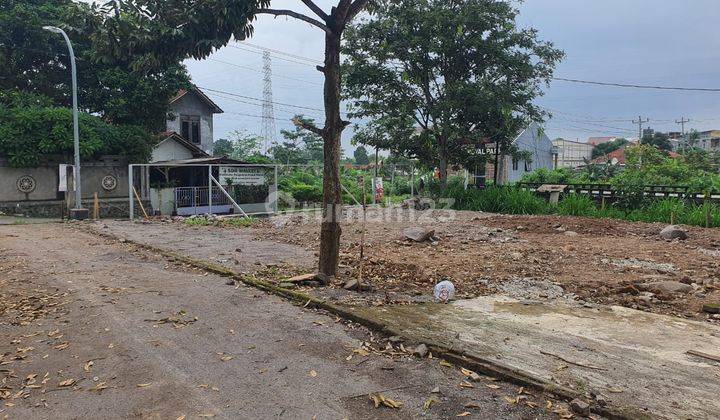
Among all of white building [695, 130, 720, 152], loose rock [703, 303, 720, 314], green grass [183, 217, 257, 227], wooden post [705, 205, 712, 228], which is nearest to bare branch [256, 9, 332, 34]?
loose rock [703, 303, 720, 314]

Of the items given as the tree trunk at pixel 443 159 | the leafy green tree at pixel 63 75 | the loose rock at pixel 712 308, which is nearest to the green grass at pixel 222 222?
the leafy green tree at pixel 63 75

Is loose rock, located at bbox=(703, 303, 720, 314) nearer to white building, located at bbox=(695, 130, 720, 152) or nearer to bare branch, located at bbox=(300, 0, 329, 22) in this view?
bare branch, located at bbox=(300, 0, 329, 22)

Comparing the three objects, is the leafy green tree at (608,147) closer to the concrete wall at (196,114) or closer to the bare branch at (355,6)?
the concrete wall at (196,114)

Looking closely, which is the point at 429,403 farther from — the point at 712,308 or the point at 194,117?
the point at 194,117

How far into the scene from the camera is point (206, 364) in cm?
427

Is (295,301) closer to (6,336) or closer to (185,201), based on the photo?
(6,336)

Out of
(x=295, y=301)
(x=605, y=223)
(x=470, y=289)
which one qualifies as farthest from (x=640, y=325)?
(x=605, y=223)

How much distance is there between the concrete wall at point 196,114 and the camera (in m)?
28.8

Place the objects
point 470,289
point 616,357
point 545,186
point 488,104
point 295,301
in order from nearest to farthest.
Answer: point 616,357 < point 295,301 < point 470,289 < point 488,104 < point 545,186

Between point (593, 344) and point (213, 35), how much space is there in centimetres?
586

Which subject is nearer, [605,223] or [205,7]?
[205,7]

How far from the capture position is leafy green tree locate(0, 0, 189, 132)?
20.5m

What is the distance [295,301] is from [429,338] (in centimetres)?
213

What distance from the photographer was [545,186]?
20.3 meters
